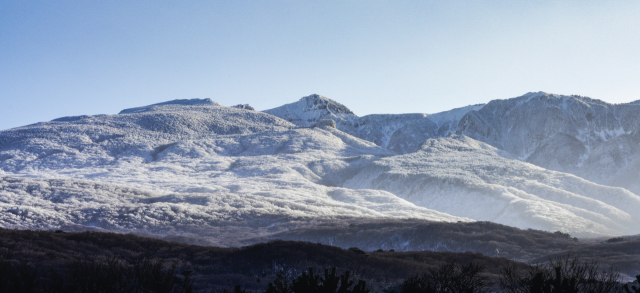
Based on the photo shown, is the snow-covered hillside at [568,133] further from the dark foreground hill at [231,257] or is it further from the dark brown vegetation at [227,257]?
the dark brown vegetation at [227,257]

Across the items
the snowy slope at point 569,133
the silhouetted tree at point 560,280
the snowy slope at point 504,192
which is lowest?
the snowy slope at point 504,192

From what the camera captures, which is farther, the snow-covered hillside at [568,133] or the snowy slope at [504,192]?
the snow-covered hillside at [568,133]

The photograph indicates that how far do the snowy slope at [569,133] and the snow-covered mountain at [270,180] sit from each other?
1.01m

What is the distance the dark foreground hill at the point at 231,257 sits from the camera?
64.4ft

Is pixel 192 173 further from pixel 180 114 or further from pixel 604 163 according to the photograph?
pixel 604 163

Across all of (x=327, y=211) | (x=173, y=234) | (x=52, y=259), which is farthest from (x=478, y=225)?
(x=52, y=259)

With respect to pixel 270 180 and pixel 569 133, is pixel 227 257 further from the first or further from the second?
pixel 569 133

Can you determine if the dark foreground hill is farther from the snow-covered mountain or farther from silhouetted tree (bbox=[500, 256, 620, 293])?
the snow-covered mountain

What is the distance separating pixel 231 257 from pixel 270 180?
80218mm

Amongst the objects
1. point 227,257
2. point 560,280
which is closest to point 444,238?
point 227,257

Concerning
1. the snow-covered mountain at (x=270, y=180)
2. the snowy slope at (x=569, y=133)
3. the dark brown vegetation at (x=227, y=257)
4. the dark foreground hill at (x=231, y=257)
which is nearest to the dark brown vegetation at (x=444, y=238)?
the snow-covered mountain at (x=270, y=180)

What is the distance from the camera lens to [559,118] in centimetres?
16688

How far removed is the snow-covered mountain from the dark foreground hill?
1768 centimetres

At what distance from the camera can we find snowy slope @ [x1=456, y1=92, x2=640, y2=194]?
434ft
